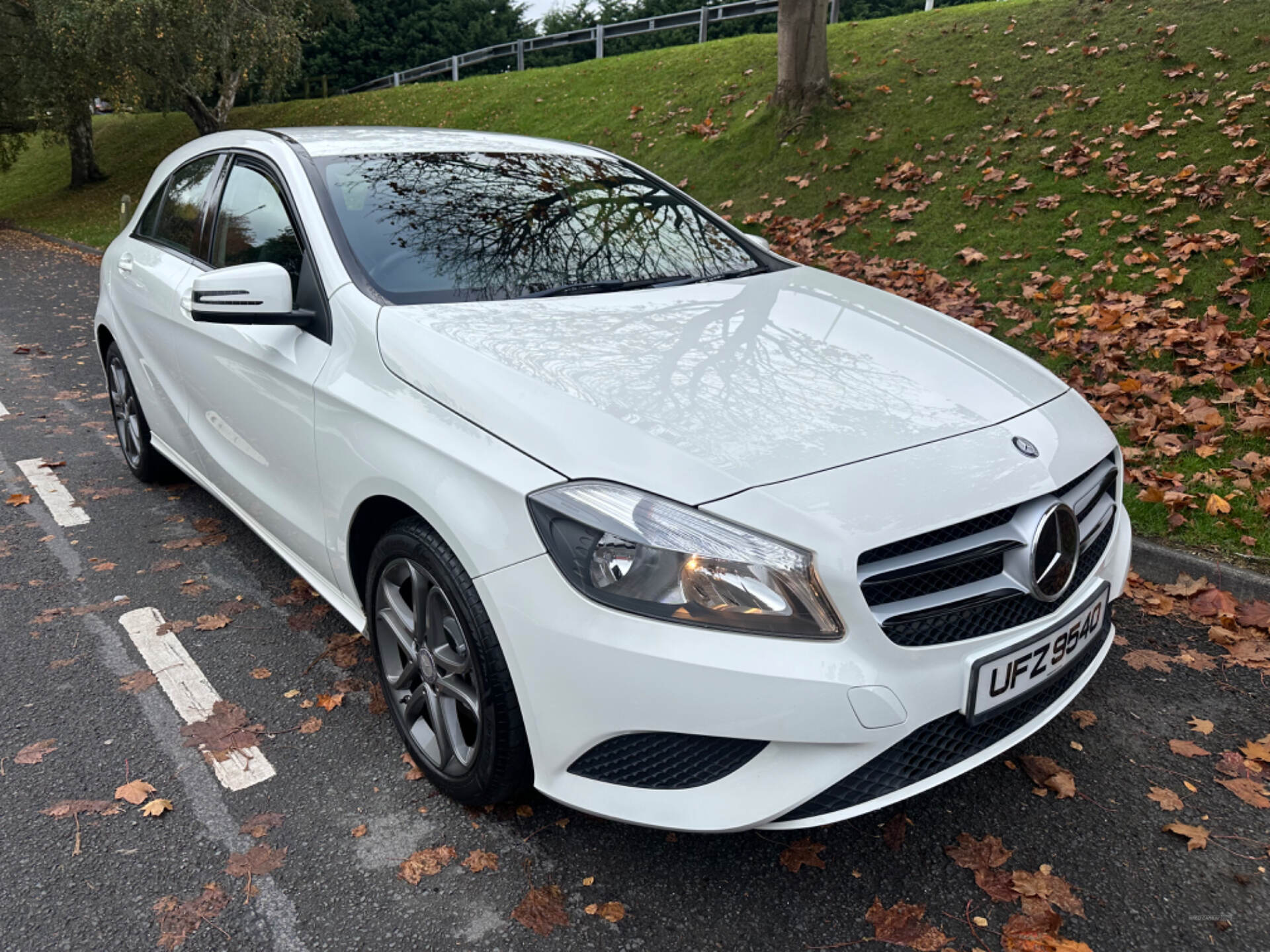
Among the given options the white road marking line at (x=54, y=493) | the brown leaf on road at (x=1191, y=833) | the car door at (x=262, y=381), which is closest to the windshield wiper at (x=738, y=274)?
the car door at (x=262, y=381)

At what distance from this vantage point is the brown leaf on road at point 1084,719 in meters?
2.84

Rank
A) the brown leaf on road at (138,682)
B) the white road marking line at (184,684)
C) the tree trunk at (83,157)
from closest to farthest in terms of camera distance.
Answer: the white road marking line at (184,684), the brown leaf on road at (138,682), the tree trunk at (83,157)

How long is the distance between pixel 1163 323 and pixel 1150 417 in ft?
4.11

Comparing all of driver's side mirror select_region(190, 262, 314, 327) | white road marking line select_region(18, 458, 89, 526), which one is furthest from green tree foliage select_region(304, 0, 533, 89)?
driver's side mirror select_region(190, 262, 314, 327)

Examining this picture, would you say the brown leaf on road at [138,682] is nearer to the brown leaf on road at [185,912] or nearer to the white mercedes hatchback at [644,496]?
the white mercedes hatchback at [644,496]

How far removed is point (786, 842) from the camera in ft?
7.80

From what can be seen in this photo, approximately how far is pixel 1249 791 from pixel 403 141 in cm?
340

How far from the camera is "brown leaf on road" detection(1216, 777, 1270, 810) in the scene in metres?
2.52

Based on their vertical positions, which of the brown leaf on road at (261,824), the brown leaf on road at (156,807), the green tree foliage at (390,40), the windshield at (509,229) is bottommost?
the brown leaf on road at (261,824)

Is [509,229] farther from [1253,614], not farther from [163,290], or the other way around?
[1253,614]

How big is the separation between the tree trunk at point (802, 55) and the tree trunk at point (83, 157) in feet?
65.1

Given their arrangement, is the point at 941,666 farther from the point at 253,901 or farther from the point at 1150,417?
the point at 1150,417

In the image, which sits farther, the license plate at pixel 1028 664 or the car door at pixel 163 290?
the car door at pixel 163 290

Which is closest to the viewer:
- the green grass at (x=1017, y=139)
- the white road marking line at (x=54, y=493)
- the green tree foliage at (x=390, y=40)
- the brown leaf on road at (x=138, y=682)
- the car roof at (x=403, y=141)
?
the brown leaf on road at (x=138, y=682)
